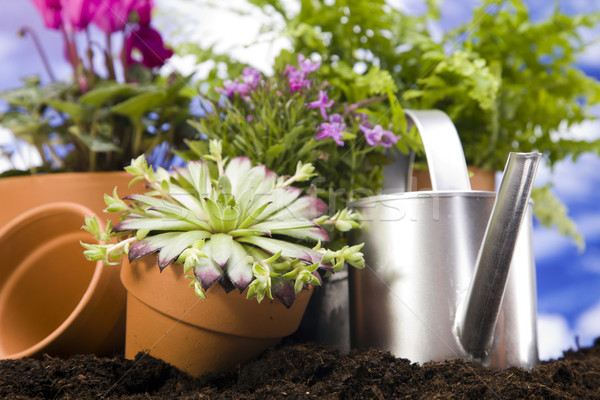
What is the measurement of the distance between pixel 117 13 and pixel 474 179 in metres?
1.02

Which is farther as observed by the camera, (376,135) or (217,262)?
(376,135)

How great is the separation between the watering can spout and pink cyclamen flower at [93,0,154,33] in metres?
1.02

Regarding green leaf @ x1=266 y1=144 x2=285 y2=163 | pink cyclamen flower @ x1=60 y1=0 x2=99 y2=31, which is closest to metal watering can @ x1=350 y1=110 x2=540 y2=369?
green leaf @ x1=266 y1=144 x2=285 y2=163

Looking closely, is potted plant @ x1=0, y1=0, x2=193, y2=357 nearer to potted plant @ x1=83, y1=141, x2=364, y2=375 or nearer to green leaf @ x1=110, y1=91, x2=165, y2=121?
green leaf @ x1=110, y1=91, x2=165, y2=121

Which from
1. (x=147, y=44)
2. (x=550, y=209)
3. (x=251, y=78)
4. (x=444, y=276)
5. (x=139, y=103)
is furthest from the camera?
(x=550, y=209)

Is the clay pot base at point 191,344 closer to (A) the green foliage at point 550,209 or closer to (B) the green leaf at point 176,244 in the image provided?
(B) the green leaf at point 176,244

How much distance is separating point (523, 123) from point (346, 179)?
0.63m

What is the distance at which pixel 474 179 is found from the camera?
121cm

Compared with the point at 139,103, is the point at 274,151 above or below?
below

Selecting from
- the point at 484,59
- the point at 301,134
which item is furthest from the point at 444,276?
the point at 484,59

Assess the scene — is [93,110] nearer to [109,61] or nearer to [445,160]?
[109,61]

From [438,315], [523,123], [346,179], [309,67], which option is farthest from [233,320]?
[523,123]

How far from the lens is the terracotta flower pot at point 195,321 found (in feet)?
2.42

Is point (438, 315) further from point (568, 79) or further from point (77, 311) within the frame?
point (568, 79)
